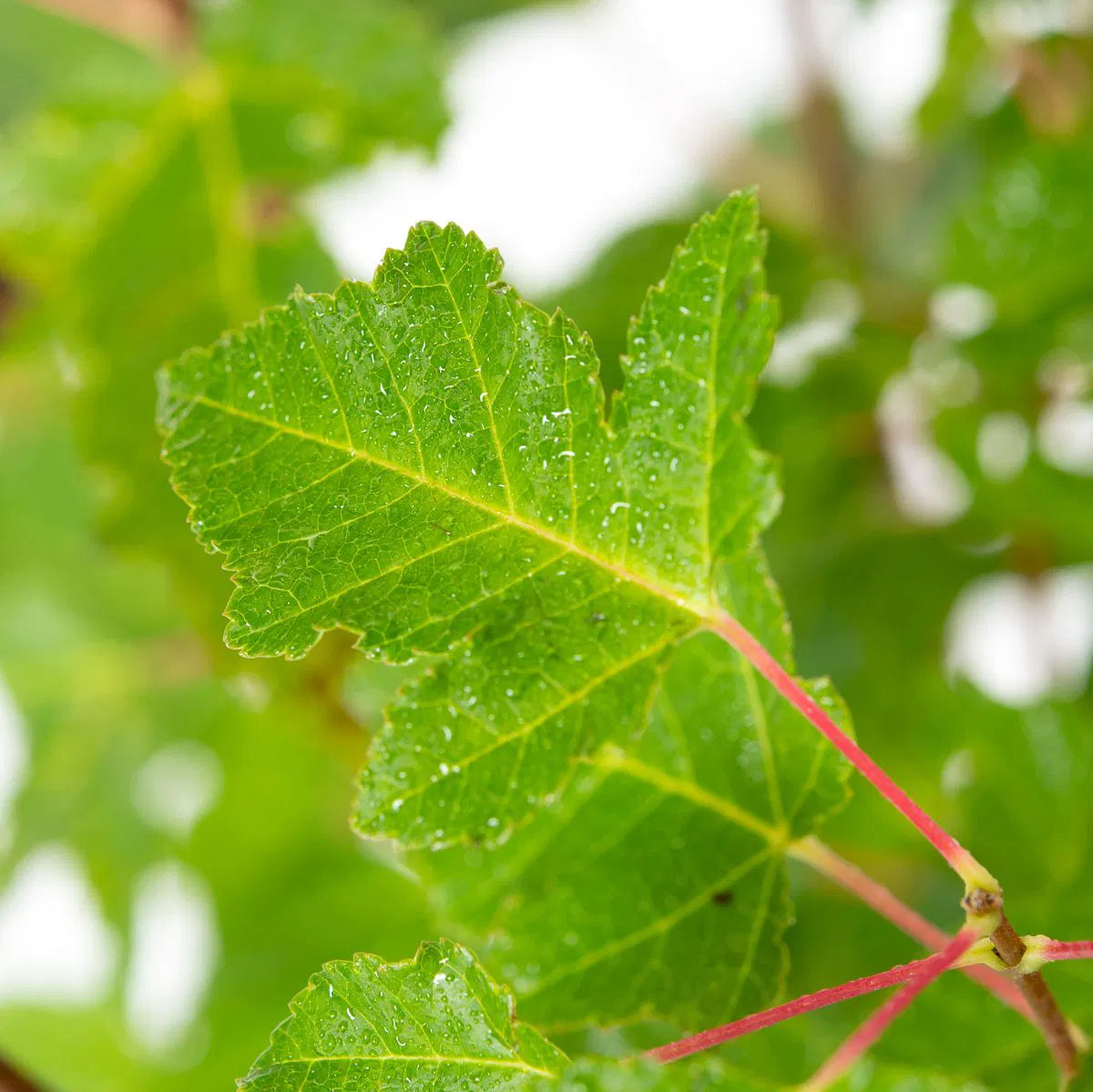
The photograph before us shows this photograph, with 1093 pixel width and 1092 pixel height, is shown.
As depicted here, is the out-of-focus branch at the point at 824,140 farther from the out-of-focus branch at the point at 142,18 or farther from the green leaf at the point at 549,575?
the green leaf at the point at 549,575

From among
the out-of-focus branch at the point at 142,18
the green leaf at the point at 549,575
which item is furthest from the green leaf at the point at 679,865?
the out-of-focus branch at the point at 142,18

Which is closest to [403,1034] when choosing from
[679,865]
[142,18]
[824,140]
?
[679,865]

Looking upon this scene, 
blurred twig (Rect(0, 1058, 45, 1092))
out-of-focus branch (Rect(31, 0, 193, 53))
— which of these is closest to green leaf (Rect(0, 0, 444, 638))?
out-of-focus branch (Rect(31, 0, 193, 53))

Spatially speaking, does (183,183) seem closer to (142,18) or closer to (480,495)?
(142,18)

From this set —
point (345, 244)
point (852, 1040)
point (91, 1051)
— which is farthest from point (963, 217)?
point (91, 1051)

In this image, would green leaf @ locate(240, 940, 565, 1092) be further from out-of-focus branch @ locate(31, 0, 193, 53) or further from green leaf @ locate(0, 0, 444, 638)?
out-of-focus branch @ locate(31, 0, 193, 53)

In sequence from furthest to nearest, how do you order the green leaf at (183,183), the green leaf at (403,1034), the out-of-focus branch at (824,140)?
the out-of-focus branch at (824,140)
the green leaf at (183,183)
the green leaf at (403,1034)
